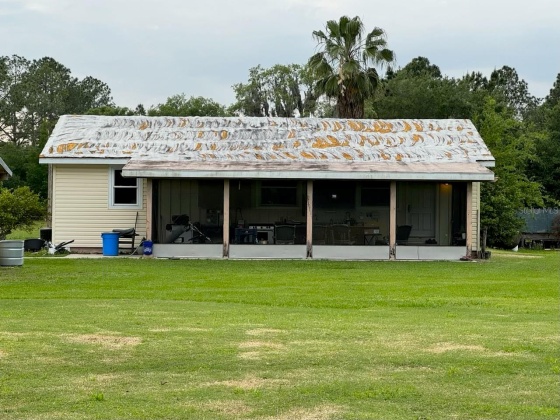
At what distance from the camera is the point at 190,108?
246 feet

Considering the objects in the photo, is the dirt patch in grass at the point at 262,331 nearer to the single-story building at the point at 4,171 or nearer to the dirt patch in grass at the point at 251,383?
the dirt patch in grass at the point at 251,383

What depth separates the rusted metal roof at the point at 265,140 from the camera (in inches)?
1125

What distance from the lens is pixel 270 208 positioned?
29453 mm

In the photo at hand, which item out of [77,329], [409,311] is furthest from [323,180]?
[77,329]

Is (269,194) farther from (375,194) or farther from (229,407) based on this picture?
(229,407)

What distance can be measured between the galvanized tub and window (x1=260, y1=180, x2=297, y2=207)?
8.82m

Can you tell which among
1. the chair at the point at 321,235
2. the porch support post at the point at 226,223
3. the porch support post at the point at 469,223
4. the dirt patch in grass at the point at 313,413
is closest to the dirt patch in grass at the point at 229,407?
the dirt patch in grass at the point at 313,413

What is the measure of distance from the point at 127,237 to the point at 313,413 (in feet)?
70.0

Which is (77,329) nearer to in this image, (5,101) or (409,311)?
(409,311)

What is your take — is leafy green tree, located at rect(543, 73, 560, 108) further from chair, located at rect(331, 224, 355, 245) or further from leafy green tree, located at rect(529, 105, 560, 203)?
chair, located at rect(331, 224, 355, 245)

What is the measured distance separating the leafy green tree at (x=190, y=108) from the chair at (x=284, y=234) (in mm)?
44819

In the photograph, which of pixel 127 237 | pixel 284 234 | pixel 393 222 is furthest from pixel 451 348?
pixel 127 237

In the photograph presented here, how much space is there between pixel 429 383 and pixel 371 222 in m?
21.0

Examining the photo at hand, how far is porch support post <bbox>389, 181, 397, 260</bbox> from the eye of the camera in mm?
26828
